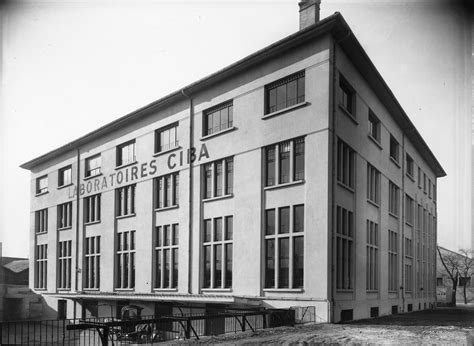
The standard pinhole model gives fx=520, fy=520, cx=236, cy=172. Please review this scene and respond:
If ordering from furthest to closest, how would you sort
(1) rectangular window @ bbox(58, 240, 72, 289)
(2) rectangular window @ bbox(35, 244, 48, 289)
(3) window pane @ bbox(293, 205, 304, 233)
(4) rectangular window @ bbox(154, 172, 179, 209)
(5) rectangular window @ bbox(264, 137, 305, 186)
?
(2) rectangular window @ bbox(35, 244, 48, 289)
(1) rectangular window @ bbox(58, 240, 72, 289)
(4) rectangular window @ bbox(154, 172, 179, 209)
(5) rectangular window @ bbox(264, 137, 305, 186)
(3) window pane @ bbox(293, 205, 304, 233)

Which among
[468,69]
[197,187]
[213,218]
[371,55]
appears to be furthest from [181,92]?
[468,69]

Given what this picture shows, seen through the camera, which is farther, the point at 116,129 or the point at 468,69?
the point at 116,129

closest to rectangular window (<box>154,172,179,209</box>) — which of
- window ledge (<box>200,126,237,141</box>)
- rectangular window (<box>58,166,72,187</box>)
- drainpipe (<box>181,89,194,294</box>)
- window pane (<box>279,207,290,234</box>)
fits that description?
drainpipe (<box>181,89,194,294</box>)

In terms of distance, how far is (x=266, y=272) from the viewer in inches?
918

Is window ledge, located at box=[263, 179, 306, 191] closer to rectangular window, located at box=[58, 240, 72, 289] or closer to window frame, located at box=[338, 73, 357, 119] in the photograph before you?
window frame, located at box=[338, 73, 357, 119]

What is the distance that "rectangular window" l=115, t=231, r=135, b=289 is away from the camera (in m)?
33.0

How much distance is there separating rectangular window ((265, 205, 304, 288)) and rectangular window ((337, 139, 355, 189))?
2626mm

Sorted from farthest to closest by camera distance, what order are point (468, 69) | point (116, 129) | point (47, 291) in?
point (47, 291) < point (116, 129) < point (468, 69)

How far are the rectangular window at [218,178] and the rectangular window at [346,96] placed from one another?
617 centimetres

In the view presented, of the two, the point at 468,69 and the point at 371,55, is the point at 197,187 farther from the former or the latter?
the point at 468,69

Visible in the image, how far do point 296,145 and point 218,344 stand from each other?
10867mm

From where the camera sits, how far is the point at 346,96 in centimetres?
2462

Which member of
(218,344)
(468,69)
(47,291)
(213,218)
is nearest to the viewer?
(468,69)

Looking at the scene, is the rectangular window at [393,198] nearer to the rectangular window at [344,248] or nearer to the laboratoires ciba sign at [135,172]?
the rectangular window at [344,248]
